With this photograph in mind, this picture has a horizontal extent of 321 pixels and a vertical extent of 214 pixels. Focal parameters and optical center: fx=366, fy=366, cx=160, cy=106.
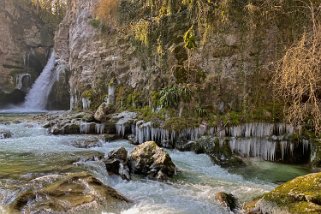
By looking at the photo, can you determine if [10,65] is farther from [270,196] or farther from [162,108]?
[270,196]

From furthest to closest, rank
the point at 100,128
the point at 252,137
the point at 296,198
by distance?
the point at 100,128 < the point at 252,137 < the point at 296,198

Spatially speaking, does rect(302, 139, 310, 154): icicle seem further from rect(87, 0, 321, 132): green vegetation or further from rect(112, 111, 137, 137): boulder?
rect(112, 111, 137, 137): boulder

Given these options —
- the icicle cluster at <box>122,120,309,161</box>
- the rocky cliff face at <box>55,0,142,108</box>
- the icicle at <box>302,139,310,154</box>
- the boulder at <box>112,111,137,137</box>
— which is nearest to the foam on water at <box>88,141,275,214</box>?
the icicle cluster at <box>122,120,309,161</box>

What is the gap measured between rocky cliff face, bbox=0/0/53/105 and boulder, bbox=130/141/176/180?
28885 millimetres

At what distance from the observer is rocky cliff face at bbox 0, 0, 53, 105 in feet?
122

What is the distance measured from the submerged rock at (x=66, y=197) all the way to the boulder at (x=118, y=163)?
1439 millimetres

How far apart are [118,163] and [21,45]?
33.9 meters

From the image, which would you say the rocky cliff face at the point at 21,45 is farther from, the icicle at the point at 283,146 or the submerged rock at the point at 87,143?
the icicle at the point at 283,146

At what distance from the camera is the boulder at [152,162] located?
389 inches

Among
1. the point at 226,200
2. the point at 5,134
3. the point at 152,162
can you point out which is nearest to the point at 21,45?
the point at 5,134

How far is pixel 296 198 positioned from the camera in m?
6.51

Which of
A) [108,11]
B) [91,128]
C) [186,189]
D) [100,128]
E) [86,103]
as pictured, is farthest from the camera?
[86,103]

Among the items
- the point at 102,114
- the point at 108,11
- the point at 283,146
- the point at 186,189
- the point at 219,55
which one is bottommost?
the point at 186,189

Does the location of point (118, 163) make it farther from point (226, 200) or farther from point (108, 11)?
point (108, 11)
